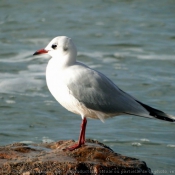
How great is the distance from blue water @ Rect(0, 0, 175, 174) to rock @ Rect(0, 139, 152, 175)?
1.58 m

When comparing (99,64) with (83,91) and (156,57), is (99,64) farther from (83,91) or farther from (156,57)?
(83,91)

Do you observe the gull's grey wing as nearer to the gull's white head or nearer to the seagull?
the seagull

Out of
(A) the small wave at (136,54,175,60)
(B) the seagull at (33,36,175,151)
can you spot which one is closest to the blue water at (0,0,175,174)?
(A) the small wave at (136,54,175,60)

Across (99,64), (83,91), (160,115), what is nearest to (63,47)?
(83,91)

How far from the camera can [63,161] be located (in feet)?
17.6

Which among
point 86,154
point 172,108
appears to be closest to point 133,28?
point 172,108

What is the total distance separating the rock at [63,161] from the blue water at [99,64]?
5.18 feet

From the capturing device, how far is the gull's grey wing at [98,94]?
6.14 meters

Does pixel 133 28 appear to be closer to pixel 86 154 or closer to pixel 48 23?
pixel 48 23

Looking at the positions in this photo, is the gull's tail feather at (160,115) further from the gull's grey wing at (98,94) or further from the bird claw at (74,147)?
the bird claw at (74,147)

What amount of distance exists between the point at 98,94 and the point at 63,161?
1.17m

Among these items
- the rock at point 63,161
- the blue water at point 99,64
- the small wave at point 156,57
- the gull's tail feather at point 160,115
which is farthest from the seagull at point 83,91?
the small wave at point 156,57

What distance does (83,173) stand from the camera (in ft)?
17.1

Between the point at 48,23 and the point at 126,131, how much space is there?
8.56m
